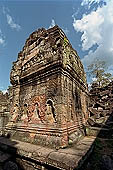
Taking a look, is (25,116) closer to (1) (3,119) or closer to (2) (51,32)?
(1) (3,119)

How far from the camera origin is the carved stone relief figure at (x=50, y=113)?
3.27 m

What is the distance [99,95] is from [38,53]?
5.74 metres

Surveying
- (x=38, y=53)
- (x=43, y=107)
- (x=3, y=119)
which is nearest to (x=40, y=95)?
(x=43, y=107)

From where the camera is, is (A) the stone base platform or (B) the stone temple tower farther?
(B) the stone temple tower

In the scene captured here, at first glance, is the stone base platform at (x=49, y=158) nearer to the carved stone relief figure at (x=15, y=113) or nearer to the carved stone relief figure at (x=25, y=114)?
the carved stone relief figure at (x=25, y=114)

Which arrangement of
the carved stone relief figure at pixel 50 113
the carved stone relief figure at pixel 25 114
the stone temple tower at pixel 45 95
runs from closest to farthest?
the stone temple tower at pixel 45 95 < the carved stone relief figure at pixel 50 113 < the carved stone relief figure at pixel 25 114

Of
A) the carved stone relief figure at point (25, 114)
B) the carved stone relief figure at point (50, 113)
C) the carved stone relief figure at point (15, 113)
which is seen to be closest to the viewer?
the carved stone relief figure at point (50, 113)

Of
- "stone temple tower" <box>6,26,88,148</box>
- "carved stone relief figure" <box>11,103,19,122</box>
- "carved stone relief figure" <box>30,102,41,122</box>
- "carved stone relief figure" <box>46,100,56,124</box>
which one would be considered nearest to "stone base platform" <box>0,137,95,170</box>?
"stone temple tower" <box>6,26,88,148</box>

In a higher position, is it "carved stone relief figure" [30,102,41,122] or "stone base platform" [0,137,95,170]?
"carved stone relief figure" [30,102,41,122]

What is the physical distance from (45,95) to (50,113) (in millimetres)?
688

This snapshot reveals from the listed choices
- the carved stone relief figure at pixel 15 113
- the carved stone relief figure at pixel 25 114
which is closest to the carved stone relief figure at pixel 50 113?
the carved stone relief figure at pixel 25 114

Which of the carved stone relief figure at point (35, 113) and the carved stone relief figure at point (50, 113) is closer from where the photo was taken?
the carved stone relief figure at point (50, 113)

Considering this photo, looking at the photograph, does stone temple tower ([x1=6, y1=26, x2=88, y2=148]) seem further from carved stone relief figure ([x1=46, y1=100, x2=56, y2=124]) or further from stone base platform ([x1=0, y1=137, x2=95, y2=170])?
stone base platform ([x1=0, y1=137, x2=95, y2=170])

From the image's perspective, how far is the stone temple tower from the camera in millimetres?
3162
